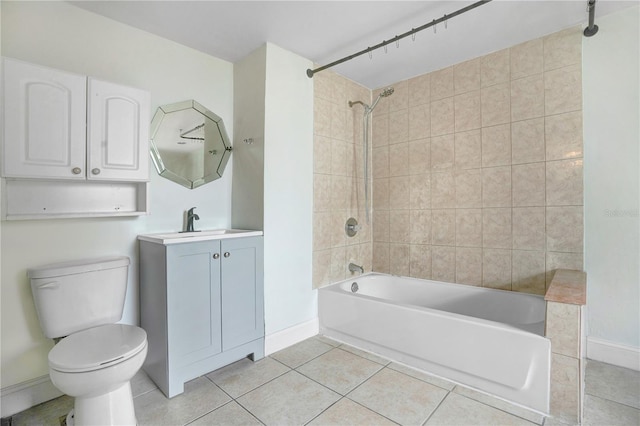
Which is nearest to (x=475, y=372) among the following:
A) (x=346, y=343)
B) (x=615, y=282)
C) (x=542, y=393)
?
(x=542, y=393)

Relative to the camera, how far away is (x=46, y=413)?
1552 millimetres

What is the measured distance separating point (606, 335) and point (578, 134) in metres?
1.34

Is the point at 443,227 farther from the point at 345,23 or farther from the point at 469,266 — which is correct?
the point at 345,23

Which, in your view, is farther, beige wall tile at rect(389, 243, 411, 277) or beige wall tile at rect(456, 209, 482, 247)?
beige wall tile at rect(389, 243, 411, 277)

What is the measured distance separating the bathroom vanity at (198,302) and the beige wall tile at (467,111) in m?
1.91

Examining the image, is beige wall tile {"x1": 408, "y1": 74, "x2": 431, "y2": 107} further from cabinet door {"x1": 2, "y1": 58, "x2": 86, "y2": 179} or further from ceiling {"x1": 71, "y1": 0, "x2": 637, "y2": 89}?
cabinet door {"x1": 2, "y1": 58, "x2": 86, "y2": 179}

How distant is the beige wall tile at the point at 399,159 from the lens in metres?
2.83

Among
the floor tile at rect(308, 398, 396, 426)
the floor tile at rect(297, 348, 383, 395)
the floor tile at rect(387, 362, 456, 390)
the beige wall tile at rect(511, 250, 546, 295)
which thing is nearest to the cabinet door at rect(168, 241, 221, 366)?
the floor tile at rect(297, 348, 383, 395)

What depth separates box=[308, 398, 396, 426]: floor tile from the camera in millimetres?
1465

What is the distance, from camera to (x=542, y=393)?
150cm

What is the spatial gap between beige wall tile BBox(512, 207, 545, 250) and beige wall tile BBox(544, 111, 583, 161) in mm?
393

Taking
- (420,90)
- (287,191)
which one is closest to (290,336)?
(287,191)

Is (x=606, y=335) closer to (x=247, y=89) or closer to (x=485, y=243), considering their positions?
(x=485, y=243)

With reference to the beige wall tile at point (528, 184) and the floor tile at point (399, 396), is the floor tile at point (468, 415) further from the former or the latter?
the beige wall tile at point (528, 184)
